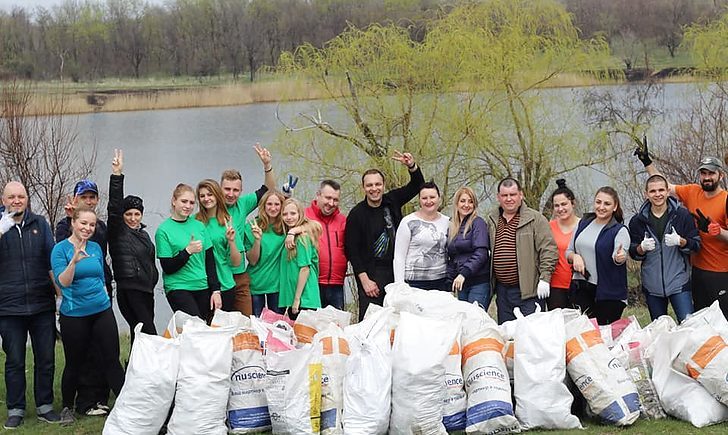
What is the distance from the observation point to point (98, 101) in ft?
87.6

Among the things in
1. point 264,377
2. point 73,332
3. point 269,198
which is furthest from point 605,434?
point 73,332

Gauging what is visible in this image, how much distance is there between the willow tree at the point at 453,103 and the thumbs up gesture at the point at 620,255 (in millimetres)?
10865

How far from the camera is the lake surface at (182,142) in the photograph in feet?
59.3

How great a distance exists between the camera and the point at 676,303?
19.2ft

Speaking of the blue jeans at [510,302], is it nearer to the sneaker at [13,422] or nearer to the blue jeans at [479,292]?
the blue jeans at [479,292]

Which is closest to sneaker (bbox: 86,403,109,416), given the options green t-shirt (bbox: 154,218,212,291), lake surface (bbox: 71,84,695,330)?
green t-shirt (bbox: 154,218,212,291)

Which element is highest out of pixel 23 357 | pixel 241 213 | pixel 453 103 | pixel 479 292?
pixel 453 103

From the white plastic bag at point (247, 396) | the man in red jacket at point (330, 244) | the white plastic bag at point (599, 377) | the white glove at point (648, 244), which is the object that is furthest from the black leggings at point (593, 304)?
the white plastic bag at point (247, 396)

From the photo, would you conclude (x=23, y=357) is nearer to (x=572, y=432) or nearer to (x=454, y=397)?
(x=454, y=397)

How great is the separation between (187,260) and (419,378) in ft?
5.77

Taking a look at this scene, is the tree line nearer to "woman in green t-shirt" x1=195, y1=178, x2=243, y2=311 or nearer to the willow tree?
the willow tree

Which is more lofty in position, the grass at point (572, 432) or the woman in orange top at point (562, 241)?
the woman in orange top at point (562, 241)

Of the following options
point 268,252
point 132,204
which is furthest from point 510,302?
point 132,204

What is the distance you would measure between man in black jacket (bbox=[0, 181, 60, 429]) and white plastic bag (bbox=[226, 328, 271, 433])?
126cm
